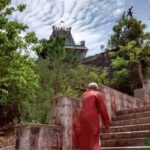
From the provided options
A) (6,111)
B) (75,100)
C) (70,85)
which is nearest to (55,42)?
(70,85)

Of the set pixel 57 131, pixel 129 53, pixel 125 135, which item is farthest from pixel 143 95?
pixel 129 53

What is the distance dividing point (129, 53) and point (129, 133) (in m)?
13.3

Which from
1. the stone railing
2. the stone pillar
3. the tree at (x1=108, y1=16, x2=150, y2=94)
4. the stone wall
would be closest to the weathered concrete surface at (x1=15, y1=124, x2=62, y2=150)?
the stone railing

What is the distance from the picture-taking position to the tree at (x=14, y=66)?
12.7 m

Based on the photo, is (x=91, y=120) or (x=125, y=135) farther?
(x=125, y=135)

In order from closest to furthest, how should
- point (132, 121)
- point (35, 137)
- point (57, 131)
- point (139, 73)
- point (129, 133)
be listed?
1. point (35, 137)
2. point (57, 131)
3. point (129, 133)
4. point (132, 121)
5. point (139, 73)

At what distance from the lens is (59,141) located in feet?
23.9

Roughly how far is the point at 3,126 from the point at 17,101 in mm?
1582

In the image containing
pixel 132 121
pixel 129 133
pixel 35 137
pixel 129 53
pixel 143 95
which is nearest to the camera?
pixel 35 137

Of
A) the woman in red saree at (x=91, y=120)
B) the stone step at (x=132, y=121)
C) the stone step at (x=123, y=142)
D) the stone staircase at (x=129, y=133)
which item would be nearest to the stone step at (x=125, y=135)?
the stone staircase at (x=129, y=133)

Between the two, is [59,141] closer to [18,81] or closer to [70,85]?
[18,81]

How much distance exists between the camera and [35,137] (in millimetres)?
6715

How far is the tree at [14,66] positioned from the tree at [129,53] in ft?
26.0

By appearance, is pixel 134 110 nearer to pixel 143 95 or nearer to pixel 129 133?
pixel 129 133
